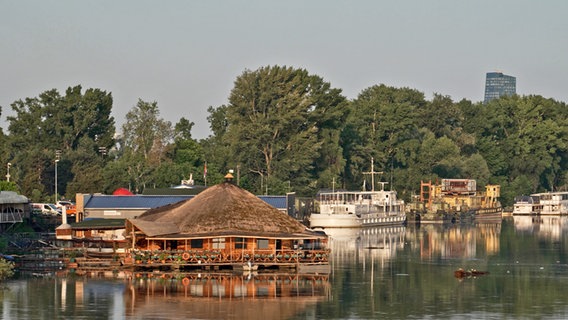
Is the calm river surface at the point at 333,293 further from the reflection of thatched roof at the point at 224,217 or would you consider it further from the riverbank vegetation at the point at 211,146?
the riverbank vegetation at the point at 211,146

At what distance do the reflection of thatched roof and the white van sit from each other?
39.2 metres

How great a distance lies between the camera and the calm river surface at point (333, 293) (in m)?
64.0

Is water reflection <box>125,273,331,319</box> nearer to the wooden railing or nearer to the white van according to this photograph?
the wooden railing

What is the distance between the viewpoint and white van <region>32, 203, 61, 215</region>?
125 metres

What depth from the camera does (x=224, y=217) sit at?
84.4 meters

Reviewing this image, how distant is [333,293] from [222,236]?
12637 millimetres

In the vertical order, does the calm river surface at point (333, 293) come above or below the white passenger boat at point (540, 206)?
below

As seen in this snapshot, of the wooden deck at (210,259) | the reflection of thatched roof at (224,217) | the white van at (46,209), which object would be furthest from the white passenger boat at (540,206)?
the wooden deck at (210,259)

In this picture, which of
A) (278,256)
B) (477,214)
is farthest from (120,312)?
(477,214)

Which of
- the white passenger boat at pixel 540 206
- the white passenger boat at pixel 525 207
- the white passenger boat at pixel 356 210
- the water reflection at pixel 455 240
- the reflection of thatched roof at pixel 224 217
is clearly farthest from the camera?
the white passenger boat at pixel 540 206

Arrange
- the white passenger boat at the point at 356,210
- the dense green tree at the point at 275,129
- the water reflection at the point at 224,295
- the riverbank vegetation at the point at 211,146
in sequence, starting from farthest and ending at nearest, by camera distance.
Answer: the dense green tree at the point at 275,129, the riverbank vegetation at the point at 211,146, the white passenger boat at the point at 356,210, the water reflection at the point at 224,295

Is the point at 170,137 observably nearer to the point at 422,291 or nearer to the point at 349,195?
the point at 349,195

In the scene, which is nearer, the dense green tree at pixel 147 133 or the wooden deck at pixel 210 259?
the wooden deck at pixel 210 259

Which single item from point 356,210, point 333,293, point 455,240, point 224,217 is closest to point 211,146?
point 356,210
